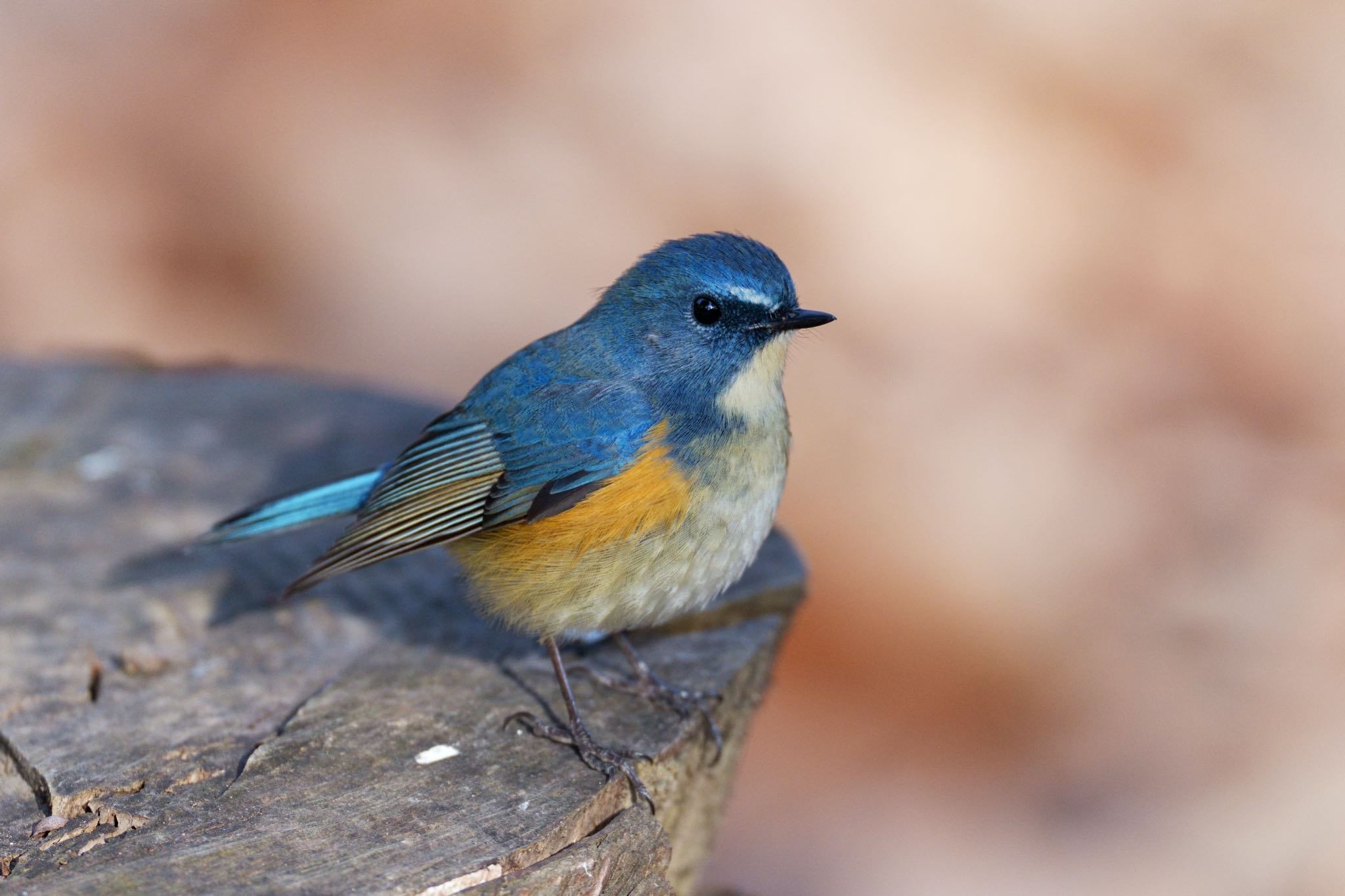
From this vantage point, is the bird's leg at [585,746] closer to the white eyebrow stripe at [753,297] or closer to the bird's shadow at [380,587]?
the bird's shadow at [380,587]

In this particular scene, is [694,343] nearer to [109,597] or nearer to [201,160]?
[109,597]

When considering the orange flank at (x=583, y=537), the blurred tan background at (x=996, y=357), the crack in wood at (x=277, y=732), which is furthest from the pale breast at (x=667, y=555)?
the blurred tan background at (x=996, y=357)

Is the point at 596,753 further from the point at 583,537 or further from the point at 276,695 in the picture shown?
the point at 276,695

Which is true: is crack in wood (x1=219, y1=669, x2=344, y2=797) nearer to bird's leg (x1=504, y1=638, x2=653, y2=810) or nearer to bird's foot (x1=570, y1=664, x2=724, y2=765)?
bird's leg (x1=504, y1=638, x2=653, y2=810)

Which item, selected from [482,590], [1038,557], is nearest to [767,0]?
[1038,557]

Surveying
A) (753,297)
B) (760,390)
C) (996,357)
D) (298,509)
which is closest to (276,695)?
(298,509)
